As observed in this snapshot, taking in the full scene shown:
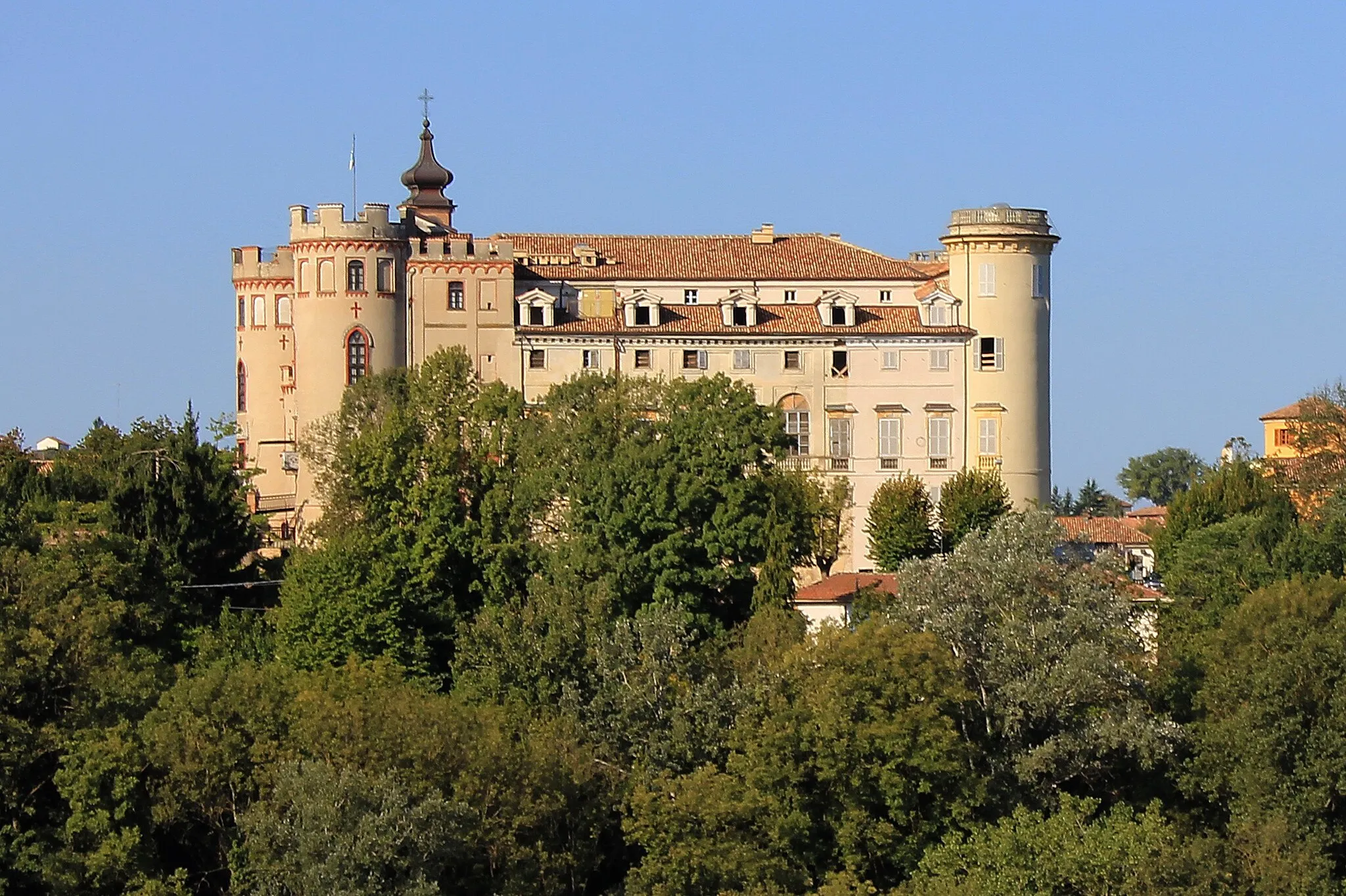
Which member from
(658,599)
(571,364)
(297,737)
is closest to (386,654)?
(658,599)

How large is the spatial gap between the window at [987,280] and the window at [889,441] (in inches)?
169

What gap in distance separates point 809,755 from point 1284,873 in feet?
29.3

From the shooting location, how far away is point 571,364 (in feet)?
283

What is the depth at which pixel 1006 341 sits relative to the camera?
86.6 m

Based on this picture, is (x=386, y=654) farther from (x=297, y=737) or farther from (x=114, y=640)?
(x=297, y=737)

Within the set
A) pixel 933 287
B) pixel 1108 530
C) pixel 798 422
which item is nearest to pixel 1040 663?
pixel 798 422

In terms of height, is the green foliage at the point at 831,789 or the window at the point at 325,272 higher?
the window at the point at 325,272

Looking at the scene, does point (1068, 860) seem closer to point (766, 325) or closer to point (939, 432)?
point (939, 432)

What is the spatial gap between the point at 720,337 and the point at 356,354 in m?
10.2

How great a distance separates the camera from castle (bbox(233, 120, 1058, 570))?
8500cm

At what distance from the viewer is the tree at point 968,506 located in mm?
80000

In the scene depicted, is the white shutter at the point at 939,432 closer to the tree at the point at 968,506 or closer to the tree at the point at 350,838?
the tree at the point at 968,506

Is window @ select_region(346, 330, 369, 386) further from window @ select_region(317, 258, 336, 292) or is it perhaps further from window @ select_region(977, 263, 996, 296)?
window @ select_region(977, 263, 996, 296)

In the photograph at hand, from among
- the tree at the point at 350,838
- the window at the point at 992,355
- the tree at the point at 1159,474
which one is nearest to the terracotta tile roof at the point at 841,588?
the window at the point at 992,355
